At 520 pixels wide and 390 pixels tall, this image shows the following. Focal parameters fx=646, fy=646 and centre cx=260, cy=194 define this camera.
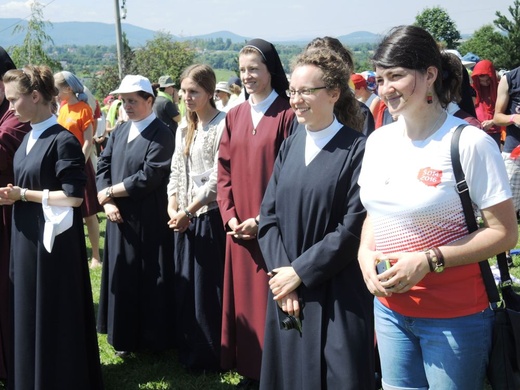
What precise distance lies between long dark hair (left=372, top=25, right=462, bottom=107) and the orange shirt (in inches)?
218

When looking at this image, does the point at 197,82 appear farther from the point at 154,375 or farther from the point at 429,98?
the point at 429,98

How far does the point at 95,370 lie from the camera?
4.31 metres

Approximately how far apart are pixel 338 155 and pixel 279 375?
1.19 metres

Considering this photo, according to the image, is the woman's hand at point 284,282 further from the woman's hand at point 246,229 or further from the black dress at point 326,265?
the woman's hand at point 246,229

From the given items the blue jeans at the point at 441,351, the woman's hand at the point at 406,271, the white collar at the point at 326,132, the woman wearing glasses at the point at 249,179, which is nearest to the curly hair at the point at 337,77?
the white collar at the point at 326,132

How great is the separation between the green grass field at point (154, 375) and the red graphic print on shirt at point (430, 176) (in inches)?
106

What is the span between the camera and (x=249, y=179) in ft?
13.9

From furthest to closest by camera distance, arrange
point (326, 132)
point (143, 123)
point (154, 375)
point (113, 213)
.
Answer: point (143, 123) → point (113, 213) → point (154, 375) → point (326, 132)

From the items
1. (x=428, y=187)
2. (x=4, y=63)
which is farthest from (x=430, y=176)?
(x=4, y=63)

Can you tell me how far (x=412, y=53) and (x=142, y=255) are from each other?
3116 millimetres

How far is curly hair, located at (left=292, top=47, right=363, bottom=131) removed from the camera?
332cm

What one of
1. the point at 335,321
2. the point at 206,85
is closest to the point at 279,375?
the point at 335,321

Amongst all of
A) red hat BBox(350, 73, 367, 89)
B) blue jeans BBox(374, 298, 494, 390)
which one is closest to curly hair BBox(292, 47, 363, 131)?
blue jeans BBox(374, 298, 494, 390)

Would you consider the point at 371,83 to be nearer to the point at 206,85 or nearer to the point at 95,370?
the point at 206,85
